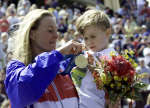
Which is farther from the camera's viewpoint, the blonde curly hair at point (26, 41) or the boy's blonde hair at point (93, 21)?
the boy's blonde hair at point (93, 21)

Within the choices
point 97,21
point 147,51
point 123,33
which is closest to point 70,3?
point 123,33

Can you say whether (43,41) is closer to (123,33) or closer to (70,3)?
(123,33)

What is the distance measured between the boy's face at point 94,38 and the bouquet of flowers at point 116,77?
0.23 meters

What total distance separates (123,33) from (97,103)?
11.7 m

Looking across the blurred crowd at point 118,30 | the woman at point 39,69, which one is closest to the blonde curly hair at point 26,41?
the woman at point 39,69

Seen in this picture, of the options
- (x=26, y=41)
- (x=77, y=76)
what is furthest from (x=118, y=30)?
(x=26, y=41)

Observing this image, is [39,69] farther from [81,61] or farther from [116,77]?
[116,77]

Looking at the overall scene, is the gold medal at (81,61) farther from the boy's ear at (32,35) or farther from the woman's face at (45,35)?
the boy's ear at (32,35)

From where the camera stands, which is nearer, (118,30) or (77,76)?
(77,76)

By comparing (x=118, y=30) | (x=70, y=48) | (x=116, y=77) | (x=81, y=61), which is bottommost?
(x=118, y=30)

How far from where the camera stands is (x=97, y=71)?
2623 millimetres

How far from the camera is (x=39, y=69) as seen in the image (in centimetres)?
228

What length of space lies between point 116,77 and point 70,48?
41 centimetres

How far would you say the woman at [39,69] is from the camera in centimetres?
229
